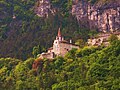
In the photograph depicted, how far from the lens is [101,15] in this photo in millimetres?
125750

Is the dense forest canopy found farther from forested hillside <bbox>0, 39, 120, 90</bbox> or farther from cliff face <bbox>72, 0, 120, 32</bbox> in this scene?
cliff face <bbox>72, 0, 120, 32</bbox>

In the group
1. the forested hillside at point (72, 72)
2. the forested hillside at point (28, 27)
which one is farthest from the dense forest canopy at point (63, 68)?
the forested hillside at point (28, 27)

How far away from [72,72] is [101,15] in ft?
141

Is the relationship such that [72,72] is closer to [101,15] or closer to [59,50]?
[59,50]

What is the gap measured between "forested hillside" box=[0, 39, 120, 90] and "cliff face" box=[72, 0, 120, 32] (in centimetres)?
3174

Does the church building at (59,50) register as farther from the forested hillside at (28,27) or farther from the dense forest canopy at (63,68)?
the forested hillside at (28,27)

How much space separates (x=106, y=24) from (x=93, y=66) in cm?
4094

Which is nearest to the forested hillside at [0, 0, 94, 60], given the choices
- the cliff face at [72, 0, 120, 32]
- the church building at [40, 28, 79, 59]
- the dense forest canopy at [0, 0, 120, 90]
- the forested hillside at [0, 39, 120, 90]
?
the dense forest canopy at [0, 0, 120, 90]

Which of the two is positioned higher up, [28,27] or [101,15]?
[101,15]

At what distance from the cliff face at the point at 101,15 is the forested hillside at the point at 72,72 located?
31742 millimetres

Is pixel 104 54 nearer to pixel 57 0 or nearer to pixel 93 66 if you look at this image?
pixel 93 66

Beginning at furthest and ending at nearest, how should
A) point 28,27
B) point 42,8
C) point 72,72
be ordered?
point 42,8, point 28,27, point 72,72

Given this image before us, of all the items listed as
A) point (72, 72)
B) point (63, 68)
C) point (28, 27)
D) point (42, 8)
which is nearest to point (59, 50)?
point (63, 68)

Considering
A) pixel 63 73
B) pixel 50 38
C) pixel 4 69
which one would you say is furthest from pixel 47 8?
pixel 63 73
